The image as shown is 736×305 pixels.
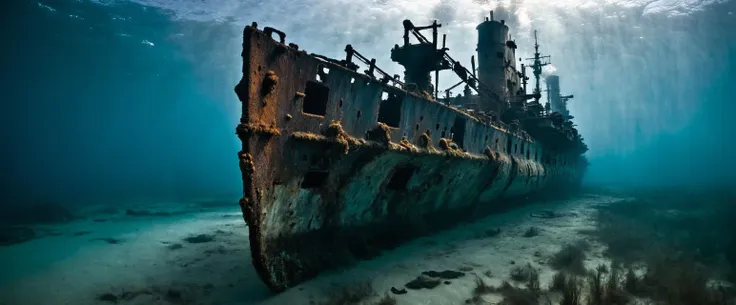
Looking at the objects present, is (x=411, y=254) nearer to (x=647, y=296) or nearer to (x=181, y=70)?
(x=647, y=296)

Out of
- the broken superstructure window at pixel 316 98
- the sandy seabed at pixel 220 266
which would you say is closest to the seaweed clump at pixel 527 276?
the sandy seabed at pixel 220 266

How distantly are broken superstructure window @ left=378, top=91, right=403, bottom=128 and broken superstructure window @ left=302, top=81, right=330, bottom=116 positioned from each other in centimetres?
169

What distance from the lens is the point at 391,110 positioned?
7980mm

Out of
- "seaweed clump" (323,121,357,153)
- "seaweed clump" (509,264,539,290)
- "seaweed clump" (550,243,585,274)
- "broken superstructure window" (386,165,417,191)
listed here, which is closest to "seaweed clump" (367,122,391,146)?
"seaweed clump" (323,121,357,153)

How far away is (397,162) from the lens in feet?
24.4

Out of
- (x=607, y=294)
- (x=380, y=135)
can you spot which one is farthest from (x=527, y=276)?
(x=380, y=135)

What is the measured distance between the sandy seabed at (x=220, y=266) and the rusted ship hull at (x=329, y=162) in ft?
1.90

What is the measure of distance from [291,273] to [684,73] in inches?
4212

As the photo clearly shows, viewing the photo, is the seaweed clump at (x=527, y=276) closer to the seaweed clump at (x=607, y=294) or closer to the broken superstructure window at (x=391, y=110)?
the seaweed clump at (x=607, y=294)

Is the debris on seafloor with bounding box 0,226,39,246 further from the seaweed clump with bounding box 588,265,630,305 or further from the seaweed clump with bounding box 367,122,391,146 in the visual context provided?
the seaweed clump with bounding box 588,265,630,305

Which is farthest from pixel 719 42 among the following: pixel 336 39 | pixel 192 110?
pixel 192 110

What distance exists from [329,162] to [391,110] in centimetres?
253

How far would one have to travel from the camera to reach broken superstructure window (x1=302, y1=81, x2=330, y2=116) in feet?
20.1

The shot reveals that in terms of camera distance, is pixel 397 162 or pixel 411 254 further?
pixel 411 254
